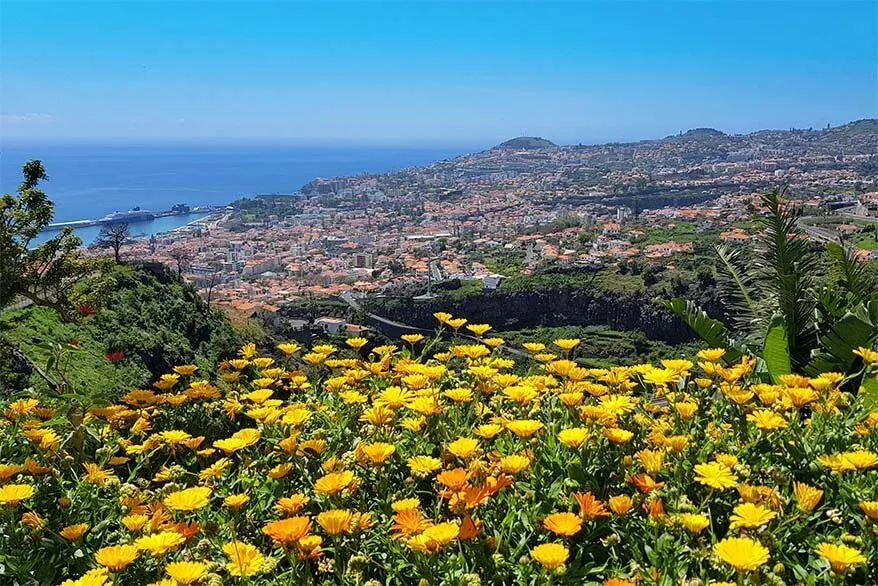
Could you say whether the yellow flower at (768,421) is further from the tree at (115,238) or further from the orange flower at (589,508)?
the tree at (115,238)

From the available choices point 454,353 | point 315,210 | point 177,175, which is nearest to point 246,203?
point 315,210

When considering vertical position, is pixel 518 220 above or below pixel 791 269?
below

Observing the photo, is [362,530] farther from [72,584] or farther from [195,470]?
[195,470]

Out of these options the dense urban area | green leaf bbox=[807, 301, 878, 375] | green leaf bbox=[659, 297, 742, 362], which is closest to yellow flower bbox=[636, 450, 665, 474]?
green leaf bbox=[807, 301, 878, 375]

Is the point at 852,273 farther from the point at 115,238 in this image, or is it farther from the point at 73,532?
the point at 115,238

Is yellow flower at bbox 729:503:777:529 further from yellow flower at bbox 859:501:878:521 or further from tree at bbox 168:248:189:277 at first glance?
tree at bbox 168:248:189:277

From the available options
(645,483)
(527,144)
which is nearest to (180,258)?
(645,483)
